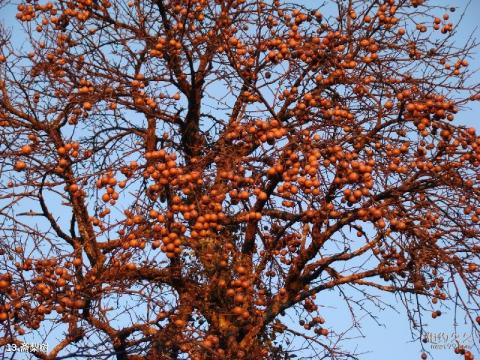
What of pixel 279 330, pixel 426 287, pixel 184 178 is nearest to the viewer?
pixel 184 178

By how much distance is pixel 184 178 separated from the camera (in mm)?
7055

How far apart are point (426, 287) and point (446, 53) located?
8.56 ft

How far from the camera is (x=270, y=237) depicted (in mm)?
8984

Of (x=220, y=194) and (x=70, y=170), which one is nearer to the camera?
(x=220, y=194)

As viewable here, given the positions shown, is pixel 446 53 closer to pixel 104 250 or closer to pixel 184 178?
pixel 184 178

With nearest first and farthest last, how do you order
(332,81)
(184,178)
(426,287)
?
(184,178), (426,287), (332,81)

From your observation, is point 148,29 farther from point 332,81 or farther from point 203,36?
point 332,81

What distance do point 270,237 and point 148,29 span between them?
269 centimetres

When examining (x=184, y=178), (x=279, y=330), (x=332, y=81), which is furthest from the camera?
(x=279, y=330)

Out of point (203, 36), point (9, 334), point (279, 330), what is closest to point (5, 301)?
point (9, 334)

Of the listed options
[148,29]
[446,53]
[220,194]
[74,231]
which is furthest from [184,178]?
[446,53]

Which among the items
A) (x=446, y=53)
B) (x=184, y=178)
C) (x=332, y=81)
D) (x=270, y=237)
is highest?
(x=446, y=53)

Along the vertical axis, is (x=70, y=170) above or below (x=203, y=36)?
below

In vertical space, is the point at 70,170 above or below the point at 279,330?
above
